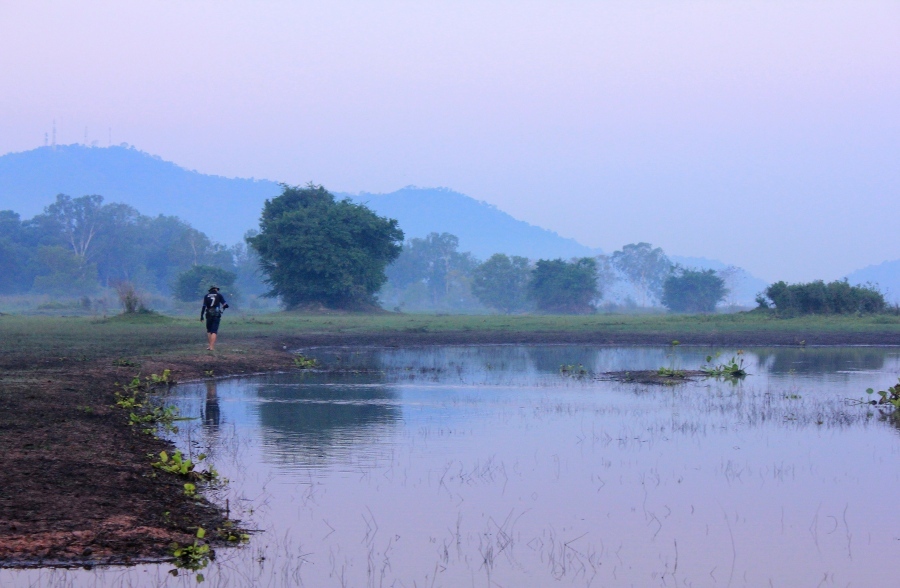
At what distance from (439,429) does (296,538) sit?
6546 millimetres

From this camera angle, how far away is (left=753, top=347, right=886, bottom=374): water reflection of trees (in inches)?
1074

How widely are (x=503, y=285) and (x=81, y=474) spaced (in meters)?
93.2

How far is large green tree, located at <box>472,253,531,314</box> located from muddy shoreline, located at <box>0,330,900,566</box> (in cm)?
8035

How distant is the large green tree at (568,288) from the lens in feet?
275

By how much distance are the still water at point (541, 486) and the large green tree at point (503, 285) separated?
8074 centimetres

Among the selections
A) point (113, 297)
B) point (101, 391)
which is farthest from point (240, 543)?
point (113, 297)

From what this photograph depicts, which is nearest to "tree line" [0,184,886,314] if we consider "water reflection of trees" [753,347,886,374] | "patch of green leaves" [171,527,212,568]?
"water reflection of trees" [753,347,886,374]

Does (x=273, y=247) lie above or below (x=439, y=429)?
above

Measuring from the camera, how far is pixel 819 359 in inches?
→ 1217

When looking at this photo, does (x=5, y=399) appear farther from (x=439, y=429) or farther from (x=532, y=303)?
(x=532, y=303)

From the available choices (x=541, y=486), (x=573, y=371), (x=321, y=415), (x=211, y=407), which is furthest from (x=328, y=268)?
(x=541, y=486)

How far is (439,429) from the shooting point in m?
15.3

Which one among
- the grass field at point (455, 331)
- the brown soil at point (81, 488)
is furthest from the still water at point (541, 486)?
the grass field at point (455, 331)

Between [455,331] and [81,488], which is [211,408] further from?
[455,331]
